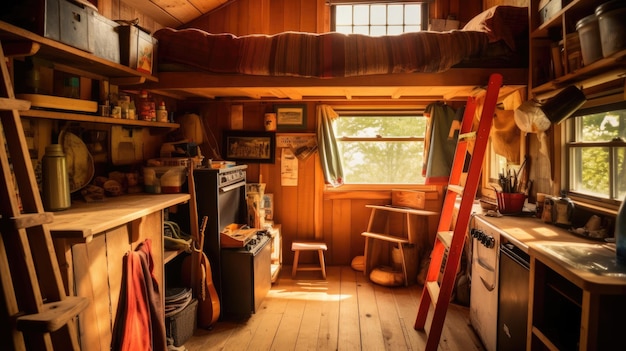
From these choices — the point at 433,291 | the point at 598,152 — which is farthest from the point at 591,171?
the point at 433,291

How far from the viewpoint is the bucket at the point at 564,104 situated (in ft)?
6.65

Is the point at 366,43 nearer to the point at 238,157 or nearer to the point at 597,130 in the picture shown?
the point at 597,130

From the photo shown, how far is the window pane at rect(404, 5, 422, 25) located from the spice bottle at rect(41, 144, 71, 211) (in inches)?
136

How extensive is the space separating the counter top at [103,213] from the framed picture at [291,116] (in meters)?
1.76

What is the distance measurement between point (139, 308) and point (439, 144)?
2998 millimetres

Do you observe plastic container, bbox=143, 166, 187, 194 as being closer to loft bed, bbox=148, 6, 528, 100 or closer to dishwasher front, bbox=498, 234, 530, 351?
loft bed, bbox=148, 6, 528, 100

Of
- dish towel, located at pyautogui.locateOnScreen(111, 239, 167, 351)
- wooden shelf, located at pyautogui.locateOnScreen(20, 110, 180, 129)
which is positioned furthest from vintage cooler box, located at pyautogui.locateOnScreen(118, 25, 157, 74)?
dish towel, located at pyautogui.locateOnScreen(111, 239, 167, 351)

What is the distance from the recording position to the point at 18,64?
184cm

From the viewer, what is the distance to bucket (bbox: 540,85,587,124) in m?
2.03

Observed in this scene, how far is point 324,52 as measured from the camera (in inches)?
100

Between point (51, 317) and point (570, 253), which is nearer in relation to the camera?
point (51, 317)

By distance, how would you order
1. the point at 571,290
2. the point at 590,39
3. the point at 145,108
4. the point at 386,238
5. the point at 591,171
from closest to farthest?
1. the point at 571,290
2. the point at 590,39
3. the point at 591,171
4. the point at 145,108
5. the point at 386,238

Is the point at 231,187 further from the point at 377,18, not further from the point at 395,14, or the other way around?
the point at 395,14

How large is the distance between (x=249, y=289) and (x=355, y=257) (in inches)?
60.2
